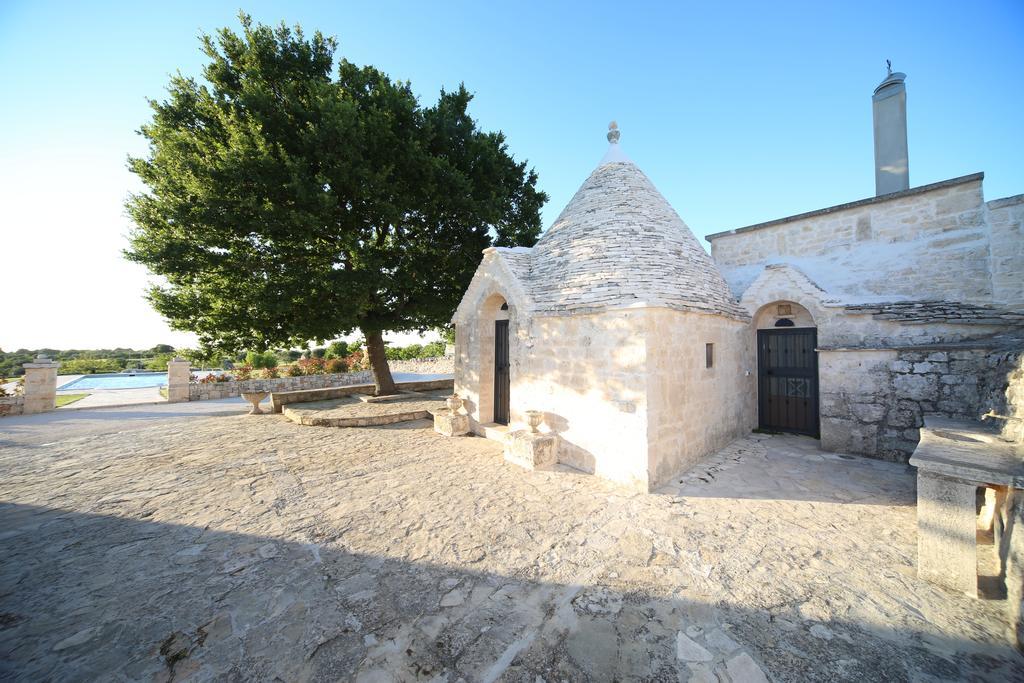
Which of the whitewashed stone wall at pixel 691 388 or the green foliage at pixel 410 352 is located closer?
the whitewashed stone wall at pixel 691 388

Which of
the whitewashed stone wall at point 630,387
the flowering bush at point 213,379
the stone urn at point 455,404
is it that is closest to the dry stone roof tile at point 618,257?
the whitewashed stone wall at point 630,387

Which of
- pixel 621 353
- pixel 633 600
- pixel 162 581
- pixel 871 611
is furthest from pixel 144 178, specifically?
pixel 871 611

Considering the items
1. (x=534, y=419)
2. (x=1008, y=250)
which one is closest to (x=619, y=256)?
(x=534, y=419)

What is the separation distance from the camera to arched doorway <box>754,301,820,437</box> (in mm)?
8086

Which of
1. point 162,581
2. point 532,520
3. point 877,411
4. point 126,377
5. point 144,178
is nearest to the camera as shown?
point 162,581

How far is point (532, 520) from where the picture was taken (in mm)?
4312

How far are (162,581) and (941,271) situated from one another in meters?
13.3

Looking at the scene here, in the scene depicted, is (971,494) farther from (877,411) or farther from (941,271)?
(941,271)

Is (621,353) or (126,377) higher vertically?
(621,353)

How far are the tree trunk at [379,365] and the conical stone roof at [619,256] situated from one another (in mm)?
7098

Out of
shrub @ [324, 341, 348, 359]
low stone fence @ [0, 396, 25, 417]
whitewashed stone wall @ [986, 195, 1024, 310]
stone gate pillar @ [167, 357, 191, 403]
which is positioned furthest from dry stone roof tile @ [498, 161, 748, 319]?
shrub @ [324, 341, 348, 359]

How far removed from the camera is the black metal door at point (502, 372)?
8461mm

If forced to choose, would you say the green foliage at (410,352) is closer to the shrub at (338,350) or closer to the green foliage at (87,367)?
the shrub at (338,350)

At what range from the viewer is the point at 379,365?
41.6ft
